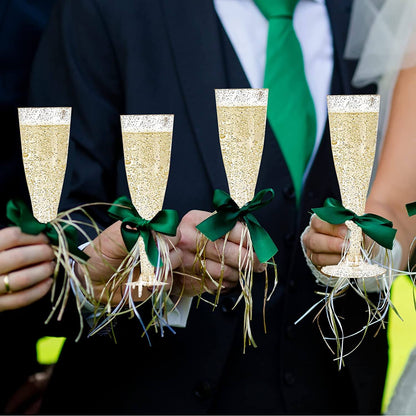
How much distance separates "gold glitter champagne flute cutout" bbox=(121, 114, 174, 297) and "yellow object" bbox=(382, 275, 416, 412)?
22.2 inches

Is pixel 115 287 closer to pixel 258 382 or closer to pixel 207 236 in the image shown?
pixel 207 236

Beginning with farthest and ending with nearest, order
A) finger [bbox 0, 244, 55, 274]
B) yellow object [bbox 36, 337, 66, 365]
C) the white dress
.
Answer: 1. yellow object [bbox 36, 337, 66, 365]
2. the white dress
3. finger [bbox 0, 244, 55, 274]

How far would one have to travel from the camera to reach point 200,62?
1224 mm

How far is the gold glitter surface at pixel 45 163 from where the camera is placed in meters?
0.88

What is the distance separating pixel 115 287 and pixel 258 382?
1.52ft

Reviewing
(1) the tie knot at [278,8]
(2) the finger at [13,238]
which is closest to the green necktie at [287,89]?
(1) the tie knot at [278,8]

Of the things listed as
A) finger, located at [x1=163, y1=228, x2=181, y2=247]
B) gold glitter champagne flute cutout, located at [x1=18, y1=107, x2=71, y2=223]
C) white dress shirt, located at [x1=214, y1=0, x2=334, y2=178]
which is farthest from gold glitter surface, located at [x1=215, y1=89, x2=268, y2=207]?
white dress shirt, located at [x1=214, y1=0, x2=334, y2=178]

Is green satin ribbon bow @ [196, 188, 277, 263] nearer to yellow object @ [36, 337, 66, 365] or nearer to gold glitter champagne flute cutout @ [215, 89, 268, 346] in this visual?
gold glitter champagne flute cutout @ [215, 89, 268, 346]

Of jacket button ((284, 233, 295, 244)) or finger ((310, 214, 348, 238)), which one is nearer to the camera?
finger ((310, 214, 348, 238))

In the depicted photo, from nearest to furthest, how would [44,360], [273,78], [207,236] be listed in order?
[207,236] → [273,78] → [44,360]

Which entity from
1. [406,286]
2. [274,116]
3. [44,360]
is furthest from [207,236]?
[44,360]

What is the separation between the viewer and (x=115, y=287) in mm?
930

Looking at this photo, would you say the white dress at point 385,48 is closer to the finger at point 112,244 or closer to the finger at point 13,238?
the finger at point 112,244

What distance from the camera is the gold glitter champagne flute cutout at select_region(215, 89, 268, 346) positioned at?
35.0 inches
